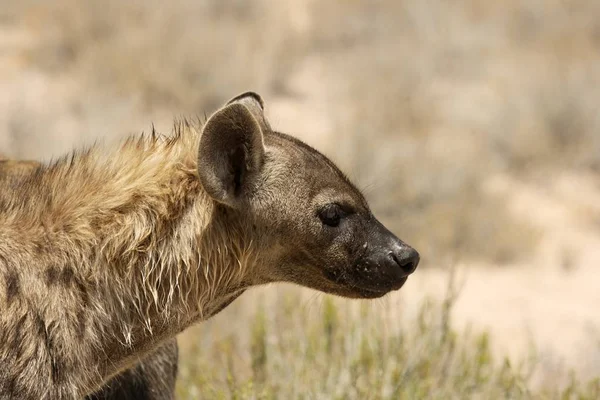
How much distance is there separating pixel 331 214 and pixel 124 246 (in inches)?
42.7

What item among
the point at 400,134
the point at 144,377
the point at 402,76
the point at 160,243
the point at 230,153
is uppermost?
the point at 230,153

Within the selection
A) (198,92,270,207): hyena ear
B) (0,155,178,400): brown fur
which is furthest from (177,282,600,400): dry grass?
(198,92,270,207): hyena ear

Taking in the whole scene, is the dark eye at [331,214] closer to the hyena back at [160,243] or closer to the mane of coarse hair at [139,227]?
the hyena back at [160,243]

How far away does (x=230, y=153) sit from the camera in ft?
17.4

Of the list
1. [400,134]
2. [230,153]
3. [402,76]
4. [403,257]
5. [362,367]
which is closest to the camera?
[230,153]

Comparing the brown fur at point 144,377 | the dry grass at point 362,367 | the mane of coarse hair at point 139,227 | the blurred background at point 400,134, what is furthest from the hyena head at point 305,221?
the blurred background at point 400,134

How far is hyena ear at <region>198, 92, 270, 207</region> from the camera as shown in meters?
5.14

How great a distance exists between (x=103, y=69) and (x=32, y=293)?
14.8m

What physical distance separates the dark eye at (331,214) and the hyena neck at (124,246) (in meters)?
0.42

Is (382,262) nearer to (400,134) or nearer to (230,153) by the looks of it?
(230,153)

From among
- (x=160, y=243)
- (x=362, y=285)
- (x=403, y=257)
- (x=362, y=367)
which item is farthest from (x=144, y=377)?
(x=362, y=367)

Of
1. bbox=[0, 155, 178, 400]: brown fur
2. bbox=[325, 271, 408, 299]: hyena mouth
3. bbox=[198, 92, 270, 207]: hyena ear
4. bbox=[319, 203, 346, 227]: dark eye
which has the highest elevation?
bbox=[198, 92, 270, 207]: hyena ear

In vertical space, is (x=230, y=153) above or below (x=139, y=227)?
above

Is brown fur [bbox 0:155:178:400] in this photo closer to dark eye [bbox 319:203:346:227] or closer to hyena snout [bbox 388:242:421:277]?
dark eye [bbox 319:203:346:227]
